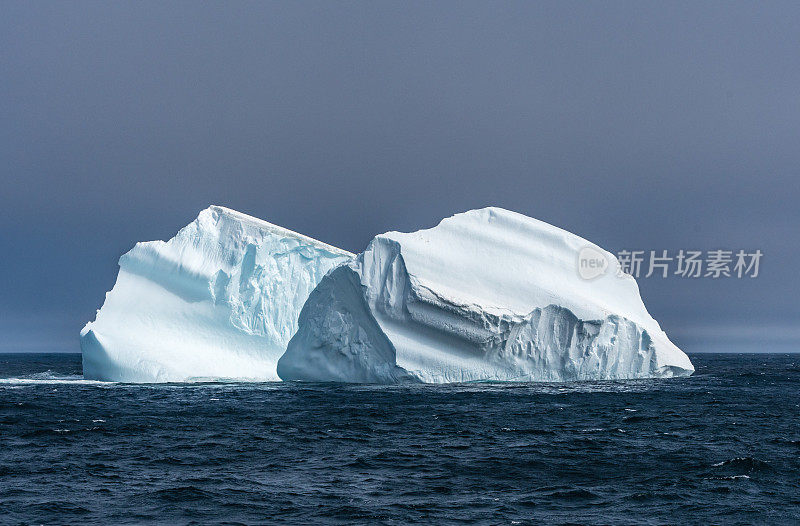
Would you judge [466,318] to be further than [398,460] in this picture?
Yes

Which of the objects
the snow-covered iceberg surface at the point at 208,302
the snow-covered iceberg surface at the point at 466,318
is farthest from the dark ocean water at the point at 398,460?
the snow-covered iceberg surface at the point at 208,302

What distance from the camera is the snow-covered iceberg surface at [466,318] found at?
83.5 feet

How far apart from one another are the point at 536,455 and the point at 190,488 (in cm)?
561

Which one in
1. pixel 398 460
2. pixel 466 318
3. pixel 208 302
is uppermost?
pixel 208 302

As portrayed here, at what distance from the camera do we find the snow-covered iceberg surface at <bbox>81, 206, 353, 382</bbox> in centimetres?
2847

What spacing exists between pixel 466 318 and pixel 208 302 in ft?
34.2

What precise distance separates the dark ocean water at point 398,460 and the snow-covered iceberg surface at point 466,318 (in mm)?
2962

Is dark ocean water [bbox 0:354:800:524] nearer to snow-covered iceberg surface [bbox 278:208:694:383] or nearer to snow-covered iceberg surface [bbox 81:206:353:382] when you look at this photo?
snow-covered iceberg surface [bbox 278:208:694:383]

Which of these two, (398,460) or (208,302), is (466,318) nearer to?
(208,302)

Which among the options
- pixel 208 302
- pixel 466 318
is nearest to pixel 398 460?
pixel 466 318

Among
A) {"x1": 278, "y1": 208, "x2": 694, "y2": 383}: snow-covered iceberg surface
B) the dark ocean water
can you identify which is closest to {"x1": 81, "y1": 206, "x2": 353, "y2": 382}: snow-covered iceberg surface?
{"x1": 278, "y1": 208, "x2": 694, "y2": 383}: snow-covered iceberg surface

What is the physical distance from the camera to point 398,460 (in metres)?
13.4

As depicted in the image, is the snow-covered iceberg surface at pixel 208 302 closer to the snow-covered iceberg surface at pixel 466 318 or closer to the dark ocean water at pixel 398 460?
the snow-covered iceberg surface at pixel 466 318

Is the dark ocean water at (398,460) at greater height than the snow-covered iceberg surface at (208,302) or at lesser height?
lesser
